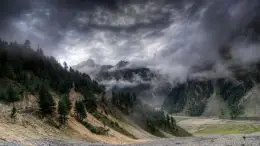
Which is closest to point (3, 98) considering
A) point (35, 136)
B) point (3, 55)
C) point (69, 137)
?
point (69, 137)

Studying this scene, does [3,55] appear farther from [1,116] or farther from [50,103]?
[1,116]

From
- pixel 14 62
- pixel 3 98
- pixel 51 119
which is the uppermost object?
pixel 14 62

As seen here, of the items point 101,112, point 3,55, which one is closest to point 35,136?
point 101,112

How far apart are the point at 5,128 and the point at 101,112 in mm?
114467

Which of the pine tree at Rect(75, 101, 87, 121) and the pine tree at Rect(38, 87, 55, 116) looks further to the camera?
the pine tree at Rect(75, 101, 87, 121)

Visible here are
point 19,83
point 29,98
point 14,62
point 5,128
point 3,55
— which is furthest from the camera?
point 14,62

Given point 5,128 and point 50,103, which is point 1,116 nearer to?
point 5,128

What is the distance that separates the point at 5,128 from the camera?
69625mm

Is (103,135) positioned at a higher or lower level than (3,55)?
lower

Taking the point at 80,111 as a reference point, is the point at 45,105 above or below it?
above

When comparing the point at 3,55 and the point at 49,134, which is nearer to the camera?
the point at 49,134

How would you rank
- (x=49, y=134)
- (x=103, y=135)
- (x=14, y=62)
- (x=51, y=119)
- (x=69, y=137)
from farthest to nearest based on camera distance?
(x=14, y=62), (x=103, y=135), (x=51, y=119), (x=69, y=137), (x=49, y=134)

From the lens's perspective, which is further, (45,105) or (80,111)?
(80,111)

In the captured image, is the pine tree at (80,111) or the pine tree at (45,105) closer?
the pine tree at (45,105)
